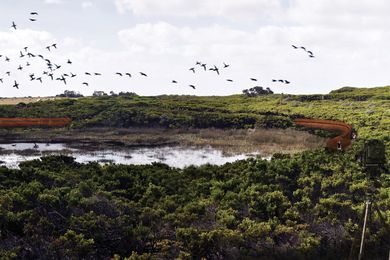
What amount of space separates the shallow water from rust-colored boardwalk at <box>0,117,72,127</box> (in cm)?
2024

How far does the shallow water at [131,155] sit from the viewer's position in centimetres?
3799

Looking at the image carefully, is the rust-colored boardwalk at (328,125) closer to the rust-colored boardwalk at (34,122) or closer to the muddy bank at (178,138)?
the muddy bank at (178,138)

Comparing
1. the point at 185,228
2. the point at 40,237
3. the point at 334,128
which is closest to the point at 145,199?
the point at 185,228

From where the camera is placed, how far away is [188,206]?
18.3 m

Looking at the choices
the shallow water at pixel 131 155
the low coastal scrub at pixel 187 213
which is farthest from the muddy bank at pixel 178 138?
the low coastal scrub at pixel 187 213

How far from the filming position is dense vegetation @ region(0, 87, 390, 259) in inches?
613

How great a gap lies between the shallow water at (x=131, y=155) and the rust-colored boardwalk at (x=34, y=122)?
66.4 feet

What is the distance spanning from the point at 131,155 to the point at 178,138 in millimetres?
13535

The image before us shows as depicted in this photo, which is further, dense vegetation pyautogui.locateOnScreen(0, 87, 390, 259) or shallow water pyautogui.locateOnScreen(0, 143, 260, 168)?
shallow water pyautogui.locateOnScreen(0, 143, 260, 168)

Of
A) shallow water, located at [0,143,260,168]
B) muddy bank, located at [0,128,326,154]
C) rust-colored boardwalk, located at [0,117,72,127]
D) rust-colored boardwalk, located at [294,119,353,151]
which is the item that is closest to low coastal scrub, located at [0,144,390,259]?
shallow water, located at [0,143,260,168]

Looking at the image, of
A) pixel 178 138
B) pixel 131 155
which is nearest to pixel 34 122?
pixel 178 138

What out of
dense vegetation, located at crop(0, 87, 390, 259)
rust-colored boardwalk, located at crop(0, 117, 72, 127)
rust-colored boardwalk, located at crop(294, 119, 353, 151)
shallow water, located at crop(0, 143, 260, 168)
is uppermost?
rust-colored boardwalk, located at crop(294, 119, 353, 151)

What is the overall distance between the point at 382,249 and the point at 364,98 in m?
72.7

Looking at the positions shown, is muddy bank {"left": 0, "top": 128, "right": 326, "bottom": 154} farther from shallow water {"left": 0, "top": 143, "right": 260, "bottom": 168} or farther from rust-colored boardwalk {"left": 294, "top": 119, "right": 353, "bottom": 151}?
shallow water {"left": 0, "top": 143, "right": 260, "bottom": 168}
